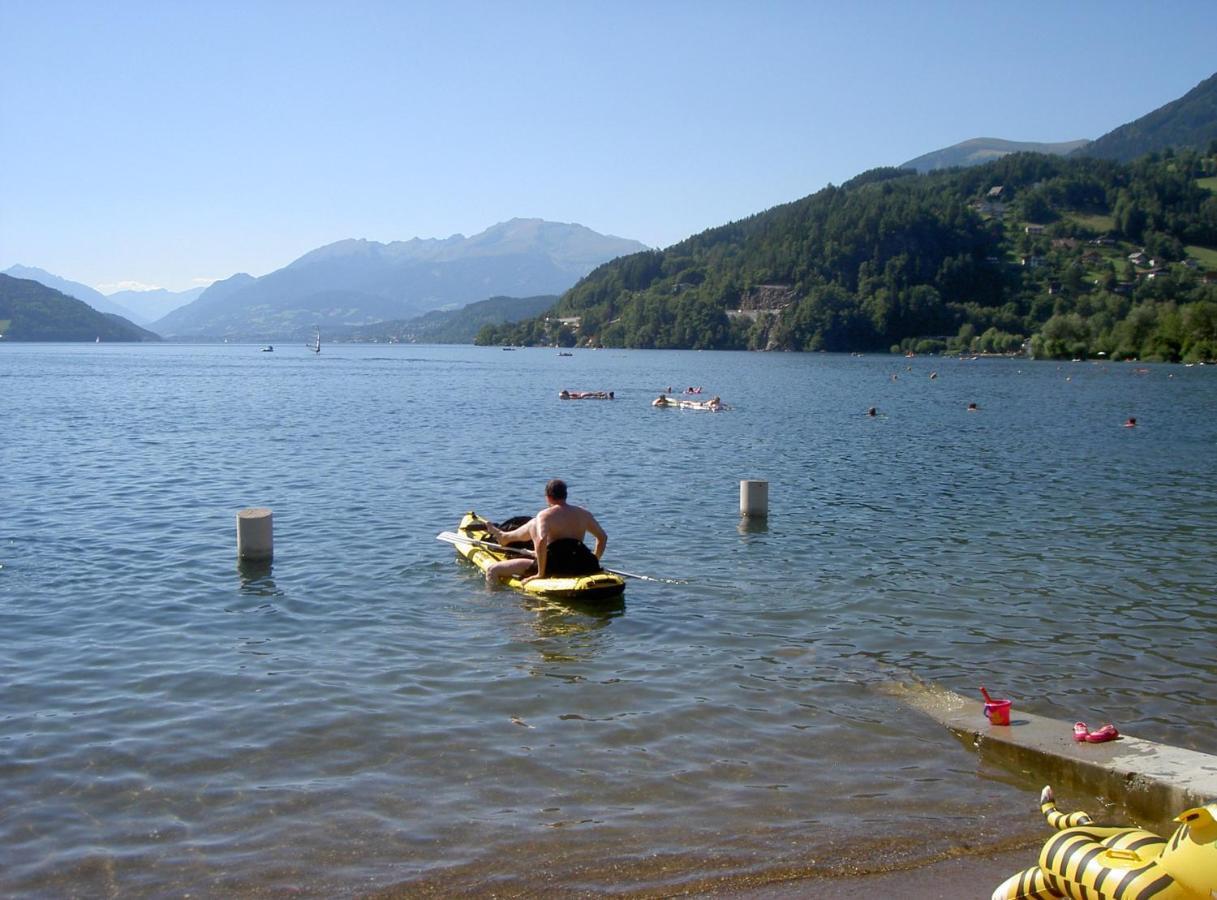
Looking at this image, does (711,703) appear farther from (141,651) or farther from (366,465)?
(366,465)

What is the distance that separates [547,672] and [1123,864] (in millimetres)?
7334

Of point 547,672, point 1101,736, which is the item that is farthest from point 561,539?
point 1101,736

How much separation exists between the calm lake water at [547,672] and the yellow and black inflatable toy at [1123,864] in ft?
5.12

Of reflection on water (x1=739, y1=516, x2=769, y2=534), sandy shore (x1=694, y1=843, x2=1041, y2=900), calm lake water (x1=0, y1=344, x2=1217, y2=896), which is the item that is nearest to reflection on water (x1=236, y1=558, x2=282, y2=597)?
calm lake water (x1=0, y1=344, x2=1217, y2=896)

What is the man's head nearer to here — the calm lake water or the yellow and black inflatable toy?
the calm lake water

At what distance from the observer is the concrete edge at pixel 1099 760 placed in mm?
8117

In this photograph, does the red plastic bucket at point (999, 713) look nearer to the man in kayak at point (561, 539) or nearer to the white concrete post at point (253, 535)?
the man in kayak at point (561, 539)

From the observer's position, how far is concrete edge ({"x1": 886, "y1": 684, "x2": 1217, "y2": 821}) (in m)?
8.12

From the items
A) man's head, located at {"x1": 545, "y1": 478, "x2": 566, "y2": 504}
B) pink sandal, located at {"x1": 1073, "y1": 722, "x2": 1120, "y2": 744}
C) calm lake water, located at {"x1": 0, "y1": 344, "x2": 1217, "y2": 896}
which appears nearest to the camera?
calm lake water, located at {"x1": 0, "y1": 344, "x2": 1217, "y2": 896}

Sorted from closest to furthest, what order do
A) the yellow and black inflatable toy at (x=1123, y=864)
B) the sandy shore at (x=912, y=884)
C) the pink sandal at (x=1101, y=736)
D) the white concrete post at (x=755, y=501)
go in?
1. the yellow and black inflatable toy at (x=1123, y=864)
2. the sandy shore at (x=912, y=884)
3. the pink sandal at (x=1101, y=736)
4. the white concrete post at (x=755, y=501)

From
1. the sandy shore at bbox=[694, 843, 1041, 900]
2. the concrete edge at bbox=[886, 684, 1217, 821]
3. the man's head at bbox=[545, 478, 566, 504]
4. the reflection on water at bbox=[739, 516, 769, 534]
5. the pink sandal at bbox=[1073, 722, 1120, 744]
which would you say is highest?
the man's head at bbox=[545, 478, 566, 504]

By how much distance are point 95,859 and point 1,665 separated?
5559mm

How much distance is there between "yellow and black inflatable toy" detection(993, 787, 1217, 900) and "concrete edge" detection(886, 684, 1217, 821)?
7.24 ft

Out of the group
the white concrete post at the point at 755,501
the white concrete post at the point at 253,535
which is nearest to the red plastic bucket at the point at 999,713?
the white concrete post at the point at 253,535
